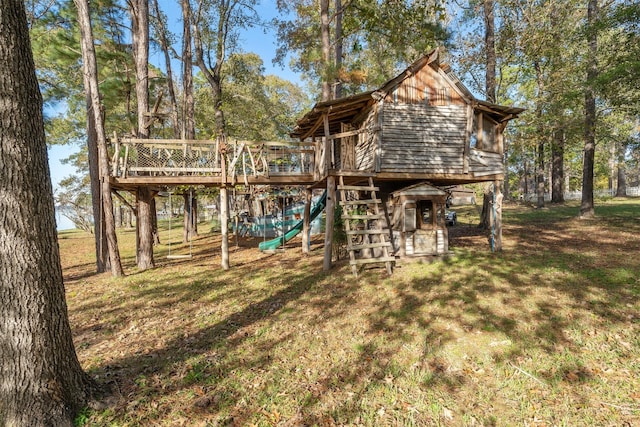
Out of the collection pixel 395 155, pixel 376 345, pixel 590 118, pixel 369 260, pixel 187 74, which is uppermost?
pixel 187 74

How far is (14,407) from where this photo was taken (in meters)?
3.26

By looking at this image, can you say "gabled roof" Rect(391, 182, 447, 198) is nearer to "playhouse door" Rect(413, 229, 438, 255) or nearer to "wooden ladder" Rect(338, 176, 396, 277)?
"wooden ladder" Rect(338, 176, 396, 277)

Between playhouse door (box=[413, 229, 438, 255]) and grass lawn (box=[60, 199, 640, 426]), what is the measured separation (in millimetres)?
1156

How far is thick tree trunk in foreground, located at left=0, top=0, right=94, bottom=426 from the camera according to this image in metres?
3.18

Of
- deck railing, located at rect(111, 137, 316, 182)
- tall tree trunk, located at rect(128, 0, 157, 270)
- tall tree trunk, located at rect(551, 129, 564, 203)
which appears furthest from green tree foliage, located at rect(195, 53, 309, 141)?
tall tree trunk, located at rect(551, 129, 564, 203)

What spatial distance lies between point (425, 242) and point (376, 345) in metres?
6.36

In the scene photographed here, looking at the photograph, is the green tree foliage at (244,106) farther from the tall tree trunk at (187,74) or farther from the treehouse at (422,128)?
the treehouse at (422,128)

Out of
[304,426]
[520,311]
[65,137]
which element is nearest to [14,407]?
[304,426]

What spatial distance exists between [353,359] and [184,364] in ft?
9.17

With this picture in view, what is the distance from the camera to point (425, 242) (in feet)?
36.1

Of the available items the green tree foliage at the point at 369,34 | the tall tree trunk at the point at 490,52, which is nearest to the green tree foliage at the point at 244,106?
the green tree foliage at the point at 369,34

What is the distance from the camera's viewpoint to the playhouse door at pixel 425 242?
36.0 feet

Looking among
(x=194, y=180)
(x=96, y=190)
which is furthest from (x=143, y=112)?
(x=194, y=180)

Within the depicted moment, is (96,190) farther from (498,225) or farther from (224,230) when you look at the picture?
(498,225)
